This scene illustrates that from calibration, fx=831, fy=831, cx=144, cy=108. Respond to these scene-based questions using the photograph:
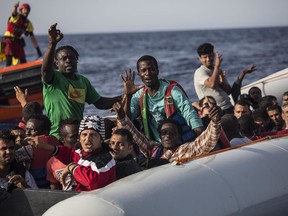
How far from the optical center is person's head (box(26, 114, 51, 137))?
6.29m

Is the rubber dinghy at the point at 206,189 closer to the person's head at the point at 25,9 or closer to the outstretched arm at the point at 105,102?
the outstretched arm at the point at 105,102

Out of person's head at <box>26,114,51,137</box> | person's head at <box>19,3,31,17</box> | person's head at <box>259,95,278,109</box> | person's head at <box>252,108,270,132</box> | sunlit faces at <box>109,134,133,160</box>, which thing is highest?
person's head at <box>19,3,31,17</box>

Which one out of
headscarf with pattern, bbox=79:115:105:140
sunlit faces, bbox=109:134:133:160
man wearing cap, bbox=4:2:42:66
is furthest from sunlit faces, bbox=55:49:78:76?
man wearing cap, bbox=4:2:42:66

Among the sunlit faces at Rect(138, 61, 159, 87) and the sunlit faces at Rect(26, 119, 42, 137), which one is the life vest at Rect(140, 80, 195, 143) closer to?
the sunlit faces at Rect(138, 61, 159, 87)

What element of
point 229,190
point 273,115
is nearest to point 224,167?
point 229,190

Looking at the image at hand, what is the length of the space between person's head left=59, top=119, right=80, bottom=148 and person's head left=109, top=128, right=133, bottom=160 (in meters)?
0.43

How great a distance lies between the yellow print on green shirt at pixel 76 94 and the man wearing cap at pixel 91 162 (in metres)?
1.13

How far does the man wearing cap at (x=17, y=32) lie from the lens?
13641 mm

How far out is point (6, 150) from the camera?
5.44 meters

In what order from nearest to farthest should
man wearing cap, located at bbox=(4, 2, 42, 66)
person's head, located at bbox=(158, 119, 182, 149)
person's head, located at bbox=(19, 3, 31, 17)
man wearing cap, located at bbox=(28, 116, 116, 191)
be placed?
man wearing cap, located at bbox=(28, 116, 116, 191) < person's head, located at bbox=(158, 119, 182, 149) < person's head, located at bbox=(19, 3, 31, 17) < man wearing cap, located at bbox=(4, 2, 42, 66)

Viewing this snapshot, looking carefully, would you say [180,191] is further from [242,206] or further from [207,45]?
[207,45]

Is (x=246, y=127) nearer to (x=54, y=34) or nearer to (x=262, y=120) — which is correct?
(x=262, y=120)

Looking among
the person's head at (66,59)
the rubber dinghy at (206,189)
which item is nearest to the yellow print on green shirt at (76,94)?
the person's head at (66,59)

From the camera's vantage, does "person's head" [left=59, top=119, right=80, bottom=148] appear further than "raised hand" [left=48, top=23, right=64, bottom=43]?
No
